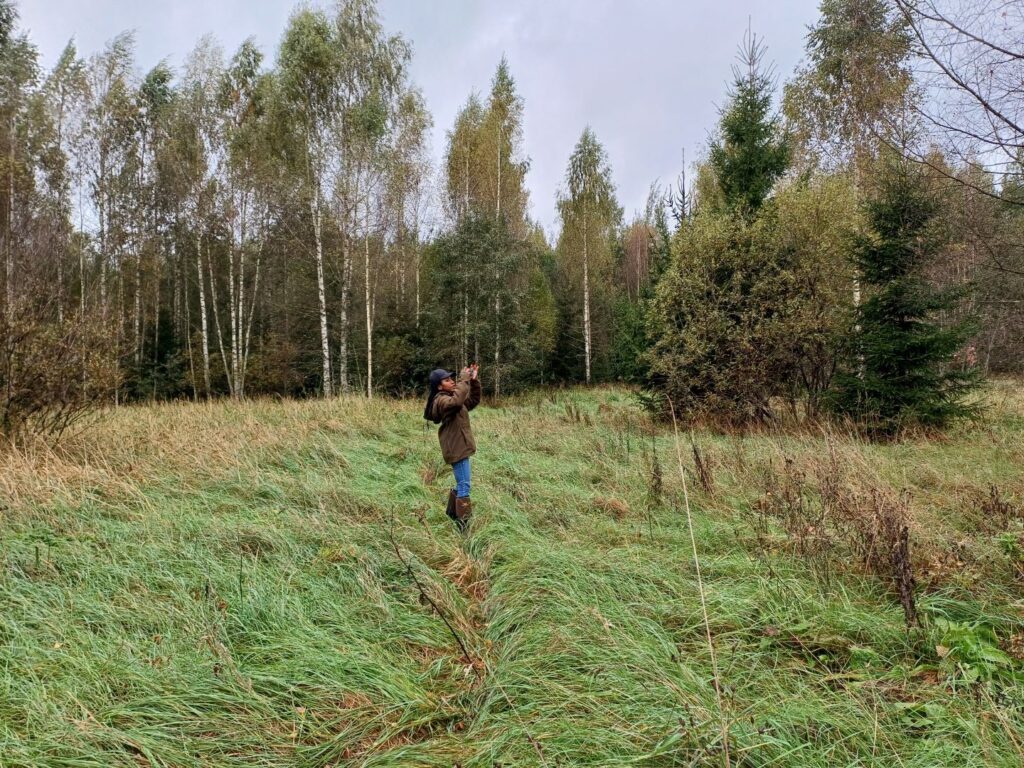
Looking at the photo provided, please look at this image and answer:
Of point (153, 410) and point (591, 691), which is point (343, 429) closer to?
point (153, 410)

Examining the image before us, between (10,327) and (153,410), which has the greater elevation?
A: (10,327)

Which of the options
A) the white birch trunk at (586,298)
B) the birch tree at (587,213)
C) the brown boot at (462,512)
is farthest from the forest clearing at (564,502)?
the birch tree at (587,213)

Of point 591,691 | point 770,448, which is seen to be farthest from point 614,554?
point 770,448

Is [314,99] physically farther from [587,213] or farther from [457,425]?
[457,425]

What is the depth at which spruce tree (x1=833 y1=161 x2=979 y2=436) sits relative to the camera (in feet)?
25.1

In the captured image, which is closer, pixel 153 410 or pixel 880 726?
pixel 880 726

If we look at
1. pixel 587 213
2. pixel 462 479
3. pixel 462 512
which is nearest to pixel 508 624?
pixel 462 512

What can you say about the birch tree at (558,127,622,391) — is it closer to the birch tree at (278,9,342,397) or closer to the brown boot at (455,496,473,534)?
the birch tree at (278,9,342,397)

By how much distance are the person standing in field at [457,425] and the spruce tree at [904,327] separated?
22.9 feet

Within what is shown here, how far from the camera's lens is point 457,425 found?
471 centimetres

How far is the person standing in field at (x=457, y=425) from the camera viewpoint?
4.56m

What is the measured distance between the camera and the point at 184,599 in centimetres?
280

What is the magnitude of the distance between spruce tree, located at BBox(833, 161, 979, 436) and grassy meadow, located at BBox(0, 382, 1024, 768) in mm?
3188

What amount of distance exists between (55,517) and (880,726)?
5.82 m
